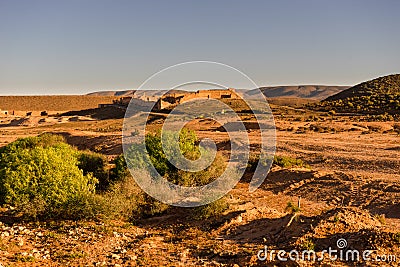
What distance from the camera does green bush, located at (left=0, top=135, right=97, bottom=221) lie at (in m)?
12.1

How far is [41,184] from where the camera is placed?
1248cm

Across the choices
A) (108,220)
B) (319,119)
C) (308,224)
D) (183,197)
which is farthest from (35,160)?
(319,119)

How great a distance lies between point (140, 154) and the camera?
15.5 metres

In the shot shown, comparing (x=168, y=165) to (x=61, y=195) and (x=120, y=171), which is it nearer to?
(x=120, y=171)

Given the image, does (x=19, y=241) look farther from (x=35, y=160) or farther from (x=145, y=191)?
(x=145, y=191)

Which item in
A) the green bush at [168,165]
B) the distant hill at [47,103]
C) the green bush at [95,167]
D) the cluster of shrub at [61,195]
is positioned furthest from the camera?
the distant hill at [47,103]

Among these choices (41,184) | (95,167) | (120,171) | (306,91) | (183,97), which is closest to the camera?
(41,184)

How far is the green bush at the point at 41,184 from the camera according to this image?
12.1 metres

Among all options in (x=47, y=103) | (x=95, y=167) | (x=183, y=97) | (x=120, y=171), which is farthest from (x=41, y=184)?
(x=47, y=103)

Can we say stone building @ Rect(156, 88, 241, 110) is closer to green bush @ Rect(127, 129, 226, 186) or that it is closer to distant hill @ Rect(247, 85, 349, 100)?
green bush @ Rect(127, 129, 226, 186)

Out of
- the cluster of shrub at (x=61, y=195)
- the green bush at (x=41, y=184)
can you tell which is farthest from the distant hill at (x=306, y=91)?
the green bush at (x=41, y=184)

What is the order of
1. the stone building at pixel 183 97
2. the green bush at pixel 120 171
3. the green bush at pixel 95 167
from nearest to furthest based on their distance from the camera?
the green bush at pixel 120 171
the green bush at pixel 95 167
the stone building at pixel 183 97

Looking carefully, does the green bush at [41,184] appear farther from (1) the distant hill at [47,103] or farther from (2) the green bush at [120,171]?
(1) the distant hill at [47,103]

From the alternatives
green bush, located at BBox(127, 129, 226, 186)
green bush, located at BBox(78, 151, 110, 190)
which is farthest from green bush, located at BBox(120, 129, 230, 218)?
green bush, located at BBox(78, 151, 110, 190)
